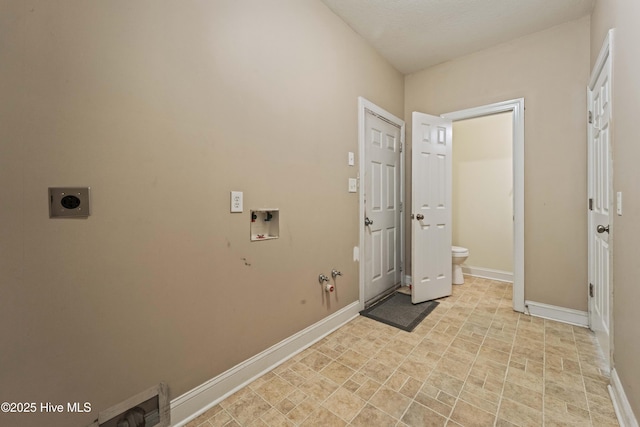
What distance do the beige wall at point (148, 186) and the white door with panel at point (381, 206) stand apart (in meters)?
0.88

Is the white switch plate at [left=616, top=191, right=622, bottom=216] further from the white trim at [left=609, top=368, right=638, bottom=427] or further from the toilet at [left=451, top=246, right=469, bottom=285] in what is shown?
the toilet at [left=451, top=246, right=469, bottom=285]

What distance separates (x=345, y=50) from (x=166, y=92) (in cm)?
172

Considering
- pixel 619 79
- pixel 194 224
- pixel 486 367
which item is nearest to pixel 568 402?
pixel 486 367

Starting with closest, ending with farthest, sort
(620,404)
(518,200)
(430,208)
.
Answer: (620,404)
(518,200)
(430,208)

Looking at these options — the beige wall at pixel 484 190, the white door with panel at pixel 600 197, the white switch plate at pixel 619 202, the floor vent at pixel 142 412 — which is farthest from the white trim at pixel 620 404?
the beige wall at pixel 484 190

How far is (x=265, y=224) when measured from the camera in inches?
68.9

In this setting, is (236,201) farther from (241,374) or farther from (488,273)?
(488,273)

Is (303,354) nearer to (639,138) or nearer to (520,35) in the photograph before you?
(639,138)

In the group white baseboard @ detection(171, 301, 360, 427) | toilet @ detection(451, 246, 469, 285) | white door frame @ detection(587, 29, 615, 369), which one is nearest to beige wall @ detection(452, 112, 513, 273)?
toilet @ detection(451, 246, 469, 285)

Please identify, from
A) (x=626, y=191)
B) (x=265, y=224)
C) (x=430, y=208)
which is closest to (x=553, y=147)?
(x=430, y=208)

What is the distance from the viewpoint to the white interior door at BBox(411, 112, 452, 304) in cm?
275

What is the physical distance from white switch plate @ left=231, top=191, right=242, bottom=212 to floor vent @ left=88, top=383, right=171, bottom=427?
3.07 feet

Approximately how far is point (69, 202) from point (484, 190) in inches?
171

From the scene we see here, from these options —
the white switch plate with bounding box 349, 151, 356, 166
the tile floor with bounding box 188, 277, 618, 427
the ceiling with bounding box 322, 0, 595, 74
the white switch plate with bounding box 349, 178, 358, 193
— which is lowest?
the tile floor with bounding box 188, 277, 618, 427
